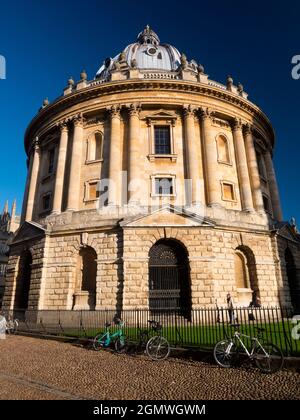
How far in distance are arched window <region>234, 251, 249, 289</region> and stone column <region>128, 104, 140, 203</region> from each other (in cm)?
826

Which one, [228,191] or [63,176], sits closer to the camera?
[228,191]

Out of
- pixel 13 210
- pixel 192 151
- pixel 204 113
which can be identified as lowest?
pixel 192 151

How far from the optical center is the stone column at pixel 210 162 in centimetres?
2184

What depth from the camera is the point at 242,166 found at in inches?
958

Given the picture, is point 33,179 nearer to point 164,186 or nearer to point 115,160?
point 115,160

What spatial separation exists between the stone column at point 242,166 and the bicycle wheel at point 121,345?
49.7ft

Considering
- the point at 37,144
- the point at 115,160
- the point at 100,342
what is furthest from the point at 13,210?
the point at 100,342

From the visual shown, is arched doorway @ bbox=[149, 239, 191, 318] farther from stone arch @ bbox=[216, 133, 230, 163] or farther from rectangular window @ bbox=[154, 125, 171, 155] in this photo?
stone arch @ bbox=[216, 133, 230, 163]

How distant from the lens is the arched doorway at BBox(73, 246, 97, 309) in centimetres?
1969

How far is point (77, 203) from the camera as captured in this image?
22.8 meters

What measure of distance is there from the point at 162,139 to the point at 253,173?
803cm
